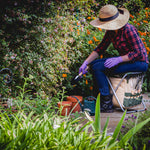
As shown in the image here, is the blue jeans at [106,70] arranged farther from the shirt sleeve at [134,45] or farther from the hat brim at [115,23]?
the hat brim at [115,23]

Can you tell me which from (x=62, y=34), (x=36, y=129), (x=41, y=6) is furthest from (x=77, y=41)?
(x=36, y=129)

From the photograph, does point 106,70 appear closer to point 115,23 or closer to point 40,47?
point 115,23

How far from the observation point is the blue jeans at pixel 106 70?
3.13m

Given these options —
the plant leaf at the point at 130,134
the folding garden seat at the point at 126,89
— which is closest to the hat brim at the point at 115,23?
the folding garden seat at the point at 126,89

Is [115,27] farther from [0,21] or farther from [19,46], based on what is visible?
[0,21]

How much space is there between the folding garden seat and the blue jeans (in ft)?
0.23

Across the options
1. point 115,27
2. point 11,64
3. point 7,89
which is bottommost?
point 7,89

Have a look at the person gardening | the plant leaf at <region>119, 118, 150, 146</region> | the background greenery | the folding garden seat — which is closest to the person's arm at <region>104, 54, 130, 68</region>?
the person gardening

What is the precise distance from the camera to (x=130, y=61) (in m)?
3.12

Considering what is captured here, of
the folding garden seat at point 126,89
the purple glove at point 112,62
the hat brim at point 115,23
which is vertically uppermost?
the hat brim at point 115,23

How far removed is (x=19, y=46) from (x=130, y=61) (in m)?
1.51

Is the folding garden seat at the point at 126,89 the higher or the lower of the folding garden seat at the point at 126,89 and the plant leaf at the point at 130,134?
the higher

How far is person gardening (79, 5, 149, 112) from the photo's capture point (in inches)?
120

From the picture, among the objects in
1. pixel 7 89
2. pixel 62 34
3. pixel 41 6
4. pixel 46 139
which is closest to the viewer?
pixel 46 139
